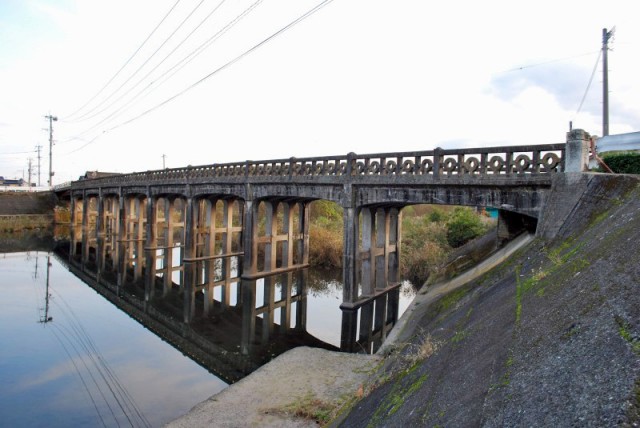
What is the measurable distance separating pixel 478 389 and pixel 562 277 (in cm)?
236

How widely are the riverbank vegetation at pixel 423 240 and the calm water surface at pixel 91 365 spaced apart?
9.28 ft

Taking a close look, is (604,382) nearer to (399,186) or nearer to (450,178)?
(450,178)

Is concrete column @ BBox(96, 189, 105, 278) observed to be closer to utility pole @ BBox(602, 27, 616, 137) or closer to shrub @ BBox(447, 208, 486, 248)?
shrub @ BBox(447, 208, 486, 248)

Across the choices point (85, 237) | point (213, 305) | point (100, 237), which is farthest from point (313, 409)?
point (85, 237)

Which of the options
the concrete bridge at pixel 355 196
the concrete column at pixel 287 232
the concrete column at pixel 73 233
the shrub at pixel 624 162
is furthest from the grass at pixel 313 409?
the concrete column at pixel 73 233

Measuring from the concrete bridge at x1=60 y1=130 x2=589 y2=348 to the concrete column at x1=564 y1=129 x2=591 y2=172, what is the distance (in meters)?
0.02

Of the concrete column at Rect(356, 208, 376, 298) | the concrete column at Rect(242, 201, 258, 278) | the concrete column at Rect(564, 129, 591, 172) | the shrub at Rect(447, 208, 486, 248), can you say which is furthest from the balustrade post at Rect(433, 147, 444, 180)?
the shrub at Rect(447, 208, 486, 248)

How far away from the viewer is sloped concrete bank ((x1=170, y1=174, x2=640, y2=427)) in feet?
9.55

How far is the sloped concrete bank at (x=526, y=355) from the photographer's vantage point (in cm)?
291

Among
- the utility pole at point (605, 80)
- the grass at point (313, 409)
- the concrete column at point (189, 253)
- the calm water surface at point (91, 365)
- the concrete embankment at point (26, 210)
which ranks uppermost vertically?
the utility pole at point (605, 80)

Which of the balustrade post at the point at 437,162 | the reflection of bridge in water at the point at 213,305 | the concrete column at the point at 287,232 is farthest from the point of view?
the concrete column at the point at 287,232

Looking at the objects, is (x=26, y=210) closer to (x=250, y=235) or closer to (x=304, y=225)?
(x=250, y=235)

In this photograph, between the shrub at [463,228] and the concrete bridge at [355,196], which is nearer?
the concrete bridge at [355,196]

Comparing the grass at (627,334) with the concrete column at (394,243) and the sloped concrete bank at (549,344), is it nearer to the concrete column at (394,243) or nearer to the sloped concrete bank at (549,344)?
the sloped concrete bank at (549,344)
